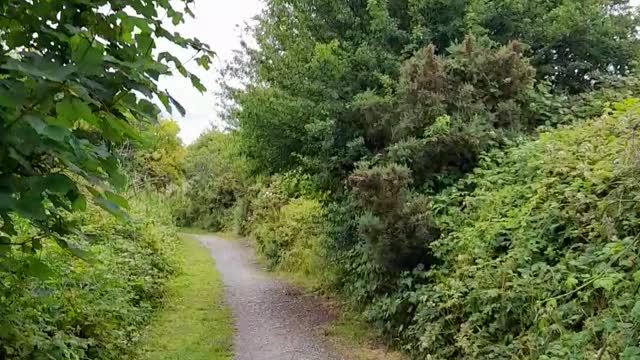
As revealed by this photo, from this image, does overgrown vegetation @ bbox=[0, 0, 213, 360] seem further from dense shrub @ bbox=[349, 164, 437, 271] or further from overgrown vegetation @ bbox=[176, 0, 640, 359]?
dense shrub @ bbox=[349, 164, 437, 271]

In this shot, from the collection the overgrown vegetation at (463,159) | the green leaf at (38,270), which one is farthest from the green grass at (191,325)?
the green leaf at (38,270)

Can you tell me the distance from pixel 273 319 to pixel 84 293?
3955 millimetres

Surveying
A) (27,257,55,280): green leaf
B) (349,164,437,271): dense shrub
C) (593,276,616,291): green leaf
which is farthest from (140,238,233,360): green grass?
(27,257,55,280): green leaf

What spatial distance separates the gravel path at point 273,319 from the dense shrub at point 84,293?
161cm

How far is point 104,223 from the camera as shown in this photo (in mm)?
10430

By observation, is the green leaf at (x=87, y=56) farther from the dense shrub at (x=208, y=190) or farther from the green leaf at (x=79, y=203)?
the dense shrub at (x=208, y=190)

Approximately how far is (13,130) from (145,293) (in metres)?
9.25

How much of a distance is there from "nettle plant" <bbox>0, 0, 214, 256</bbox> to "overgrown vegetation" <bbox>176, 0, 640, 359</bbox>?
3.59 meters

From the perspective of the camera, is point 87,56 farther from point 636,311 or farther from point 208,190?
point 208,190

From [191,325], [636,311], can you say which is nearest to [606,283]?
[636,311]

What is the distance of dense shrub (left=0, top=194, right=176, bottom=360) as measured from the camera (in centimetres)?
→ 276

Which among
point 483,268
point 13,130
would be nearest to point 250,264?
point 483,268

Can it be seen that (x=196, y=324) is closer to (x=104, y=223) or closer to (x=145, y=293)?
(x=145, y=293)

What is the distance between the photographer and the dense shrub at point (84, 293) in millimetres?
2764
